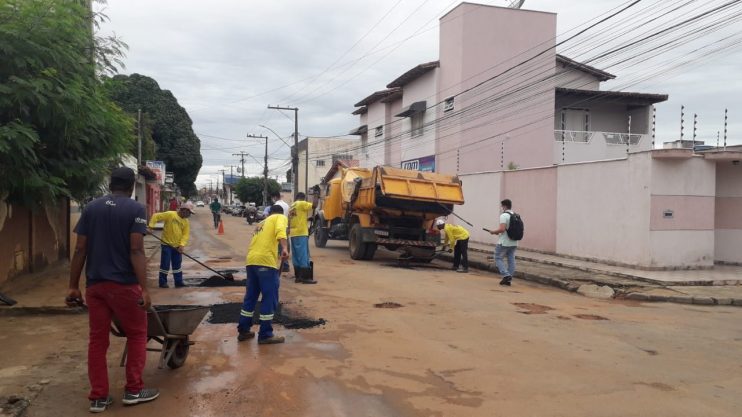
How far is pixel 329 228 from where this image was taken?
61.3 feet

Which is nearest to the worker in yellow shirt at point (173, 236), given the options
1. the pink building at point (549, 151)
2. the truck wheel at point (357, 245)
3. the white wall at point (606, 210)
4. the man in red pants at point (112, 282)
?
the truck wheel at point (357, 245)

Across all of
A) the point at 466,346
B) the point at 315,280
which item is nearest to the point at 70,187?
the point at 315,280

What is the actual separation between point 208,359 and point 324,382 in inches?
54.6

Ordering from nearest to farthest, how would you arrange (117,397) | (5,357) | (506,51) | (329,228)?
(117,397) → (5,357) → (329,228) → (506,51)

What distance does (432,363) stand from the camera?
5.72 metres

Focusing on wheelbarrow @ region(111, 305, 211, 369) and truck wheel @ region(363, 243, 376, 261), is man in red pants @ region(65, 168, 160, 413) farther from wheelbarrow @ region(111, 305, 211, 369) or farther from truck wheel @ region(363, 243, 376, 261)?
truck wheel @ region(363, 243, 376, 261)

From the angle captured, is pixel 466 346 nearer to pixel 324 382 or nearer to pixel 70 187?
pixel 324 382

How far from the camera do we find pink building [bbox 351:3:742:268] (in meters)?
13.4

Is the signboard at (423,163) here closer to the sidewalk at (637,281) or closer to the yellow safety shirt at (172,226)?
the sidewalk at (637,281)

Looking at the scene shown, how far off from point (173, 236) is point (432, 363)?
6.44 m

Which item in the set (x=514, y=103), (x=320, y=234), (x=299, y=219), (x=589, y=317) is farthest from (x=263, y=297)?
(x=514, y=103)

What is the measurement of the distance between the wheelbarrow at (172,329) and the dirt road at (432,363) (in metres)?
0.19

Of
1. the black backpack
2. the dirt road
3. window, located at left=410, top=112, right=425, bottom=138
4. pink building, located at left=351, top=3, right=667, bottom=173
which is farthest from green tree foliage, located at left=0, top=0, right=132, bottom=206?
window, located at left=410, top=112, right=425, bottom=138

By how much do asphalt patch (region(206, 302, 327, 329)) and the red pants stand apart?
2.92 metres
